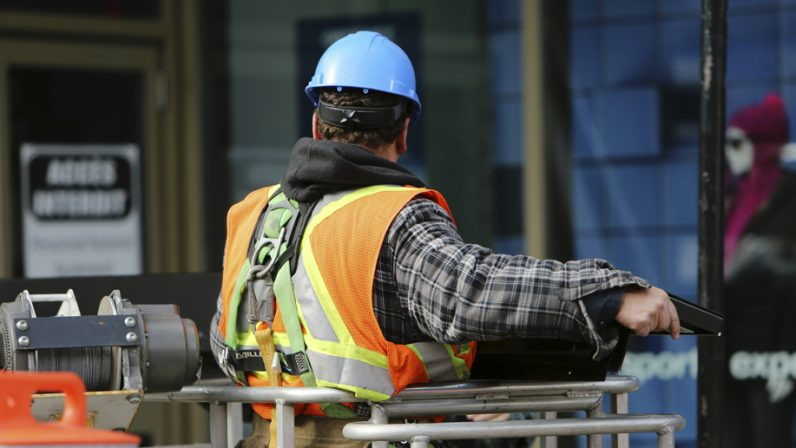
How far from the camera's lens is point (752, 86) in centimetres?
639

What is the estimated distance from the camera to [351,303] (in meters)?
3.24

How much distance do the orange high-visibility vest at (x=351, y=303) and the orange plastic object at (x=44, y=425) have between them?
0.92 meters

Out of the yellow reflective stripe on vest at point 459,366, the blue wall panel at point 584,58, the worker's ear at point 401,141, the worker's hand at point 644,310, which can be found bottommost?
the yellow reflective stripe on vest at point 459,366

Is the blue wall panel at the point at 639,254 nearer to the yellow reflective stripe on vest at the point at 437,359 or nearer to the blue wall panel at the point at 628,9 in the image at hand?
the blue wall panel at the point at 628,9

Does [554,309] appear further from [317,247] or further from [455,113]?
[455,113]

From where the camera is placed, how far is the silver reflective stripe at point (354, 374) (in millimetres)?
3201

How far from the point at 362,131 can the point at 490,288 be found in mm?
641

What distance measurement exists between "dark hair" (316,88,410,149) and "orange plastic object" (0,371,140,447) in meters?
1.27

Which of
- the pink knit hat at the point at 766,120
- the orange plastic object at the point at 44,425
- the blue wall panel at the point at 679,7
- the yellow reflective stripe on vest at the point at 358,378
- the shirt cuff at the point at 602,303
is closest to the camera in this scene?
the orange plastic object at the point at 44,425

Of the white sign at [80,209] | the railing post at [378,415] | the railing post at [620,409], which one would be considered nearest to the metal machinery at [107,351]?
the railing post at [378,415]

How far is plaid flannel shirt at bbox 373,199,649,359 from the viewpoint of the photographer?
3059 mm

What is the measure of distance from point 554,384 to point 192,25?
483 cm

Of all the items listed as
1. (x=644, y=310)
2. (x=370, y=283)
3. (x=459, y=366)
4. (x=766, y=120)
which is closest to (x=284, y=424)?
(x=370, y=283)

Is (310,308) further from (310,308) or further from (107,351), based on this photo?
(107,351)
